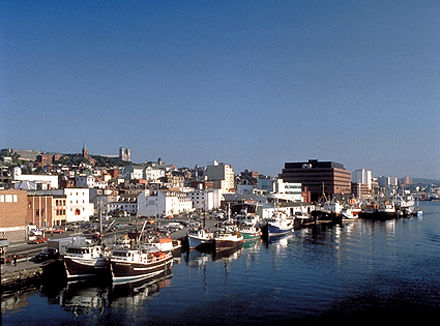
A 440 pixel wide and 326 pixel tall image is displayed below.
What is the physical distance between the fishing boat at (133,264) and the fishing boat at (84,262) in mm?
1400

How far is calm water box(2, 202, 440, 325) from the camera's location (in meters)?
26.0

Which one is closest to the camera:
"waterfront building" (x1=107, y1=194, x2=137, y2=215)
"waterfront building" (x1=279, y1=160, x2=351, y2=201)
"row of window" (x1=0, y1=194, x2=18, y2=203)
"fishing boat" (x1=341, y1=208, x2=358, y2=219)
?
"row of window" (x1=0, y1=194, x2=18, y2=203)

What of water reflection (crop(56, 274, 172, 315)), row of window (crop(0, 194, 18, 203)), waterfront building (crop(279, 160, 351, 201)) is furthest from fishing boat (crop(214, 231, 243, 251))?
waterfront building (crop(279, 160, 351, 201))

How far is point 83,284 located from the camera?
112 feet

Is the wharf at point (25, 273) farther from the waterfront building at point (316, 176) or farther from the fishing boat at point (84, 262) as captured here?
the waterfront building at point (316, 176)

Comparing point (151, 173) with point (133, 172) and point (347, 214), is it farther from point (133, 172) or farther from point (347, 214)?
point (347, 214)

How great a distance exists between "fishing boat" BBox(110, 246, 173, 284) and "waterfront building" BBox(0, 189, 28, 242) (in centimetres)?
1820

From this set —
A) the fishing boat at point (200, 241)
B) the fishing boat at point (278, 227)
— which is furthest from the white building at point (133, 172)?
the fishing boat at point (200, 241)

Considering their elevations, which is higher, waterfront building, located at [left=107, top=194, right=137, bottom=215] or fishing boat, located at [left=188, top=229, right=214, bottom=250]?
waterfront building, located at [left=107, top=194, right=137, bottom=215]

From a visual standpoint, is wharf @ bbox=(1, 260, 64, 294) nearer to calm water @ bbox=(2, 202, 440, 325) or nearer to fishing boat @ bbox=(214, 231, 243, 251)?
calm water @ bbox=(2, 202, 440, 325)

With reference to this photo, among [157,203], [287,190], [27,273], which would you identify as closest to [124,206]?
[157,203]

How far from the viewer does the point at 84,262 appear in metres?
35.7

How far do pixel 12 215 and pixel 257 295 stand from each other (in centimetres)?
3102

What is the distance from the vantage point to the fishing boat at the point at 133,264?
3456cm
